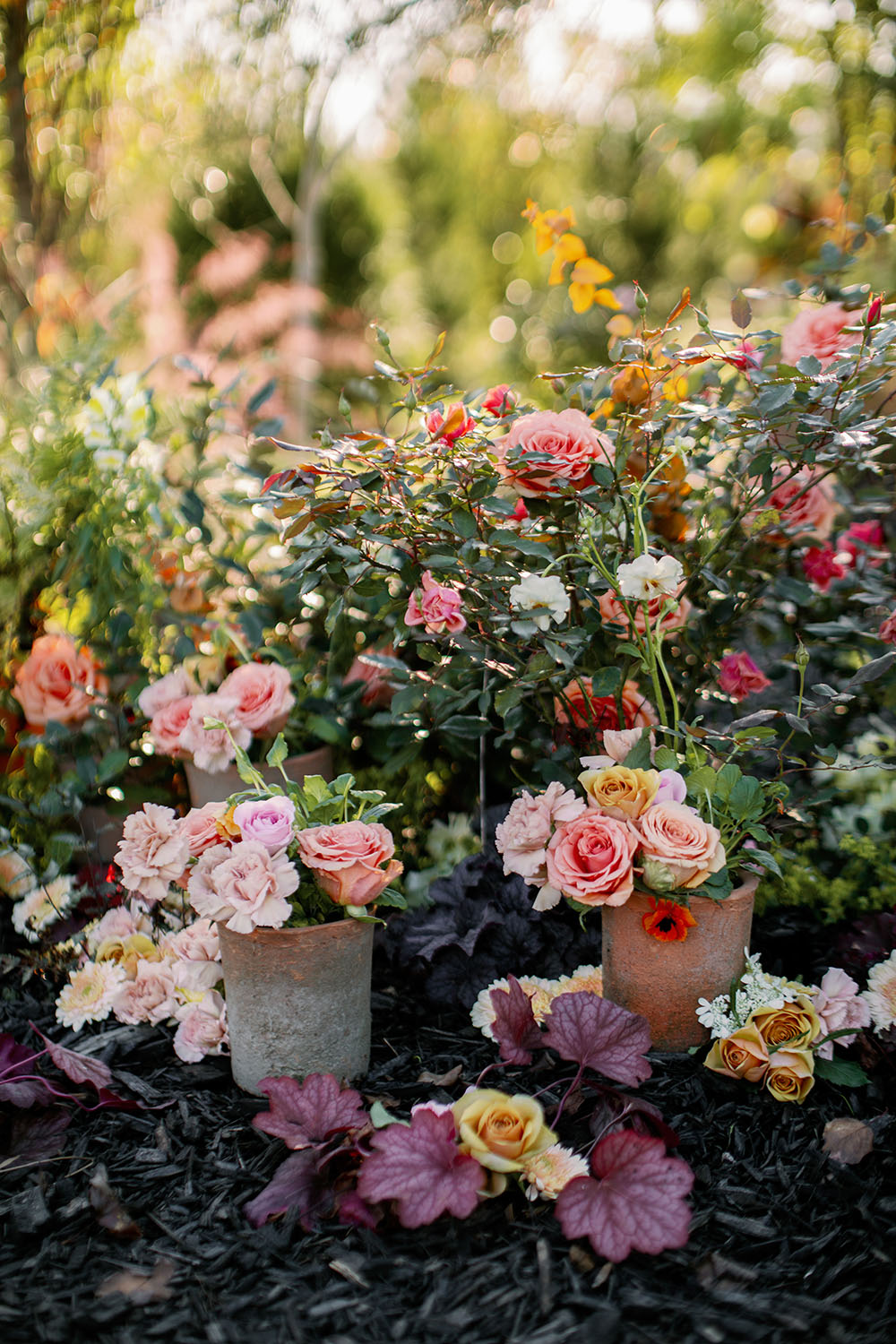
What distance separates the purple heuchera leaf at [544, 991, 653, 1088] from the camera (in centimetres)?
120

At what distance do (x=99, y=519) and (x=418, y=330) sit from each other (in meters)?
9.23

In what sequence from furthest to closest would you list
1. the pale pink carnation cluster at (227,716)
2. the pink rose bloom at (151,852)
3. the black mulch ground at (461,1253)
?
the pale pink carnation cluster at (227,716), the pink rose bloom at (151,852), the black mulch ground at (461,1253)

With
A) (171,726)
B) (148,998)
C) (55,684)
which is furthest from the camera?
(55,684)

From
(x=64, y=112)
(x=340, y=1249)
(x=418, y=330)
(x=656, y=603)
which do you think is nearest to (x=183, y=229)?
(x=418, y=330)

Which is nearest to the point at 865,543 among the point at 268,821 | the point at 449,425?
the point at 449,425

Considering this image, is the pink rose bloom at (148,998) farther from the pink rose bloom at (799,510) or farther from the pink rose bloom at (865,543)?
the pink rose bloom at (865,543)

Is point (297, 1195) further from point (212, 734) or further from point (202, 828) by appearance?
point (212, 734)

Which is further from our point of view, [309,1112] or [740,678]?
[740,678]

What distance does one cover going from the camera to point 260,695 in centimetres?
171

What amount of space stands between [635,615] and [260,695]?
0.69 metres

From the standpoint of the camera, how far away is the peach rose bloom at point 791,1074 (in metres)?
1.29

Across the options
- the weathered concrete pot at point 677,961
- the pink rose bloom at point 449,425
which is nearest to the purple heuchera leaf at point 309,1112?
the weathered concrete pot at point 677,961

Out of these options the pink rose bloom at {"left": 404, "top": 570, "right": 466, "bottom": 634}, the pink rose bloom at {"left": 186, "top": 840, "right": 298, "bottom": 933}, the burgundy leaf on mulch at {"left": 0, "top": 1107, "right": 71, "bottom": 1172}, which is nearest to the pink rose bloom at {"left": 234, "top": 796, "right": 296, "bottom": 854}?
the pink rose bloom at {"left": 186, "top": 840, "right": 298, "bottom": 933}

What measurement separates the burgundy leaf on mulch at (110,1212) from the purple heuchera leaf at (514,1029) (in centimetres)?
49
